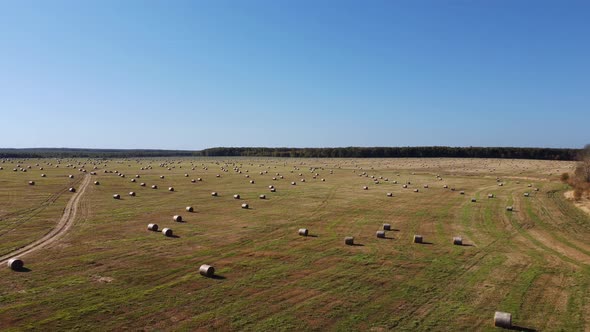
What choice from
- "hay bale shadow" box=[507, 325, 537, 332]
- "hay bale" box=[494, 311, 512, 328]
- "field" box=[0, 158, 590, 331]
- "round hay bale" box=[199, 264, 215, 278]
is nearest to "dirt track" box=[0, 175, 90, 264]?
"field" box=[0, 158, 590, 331]

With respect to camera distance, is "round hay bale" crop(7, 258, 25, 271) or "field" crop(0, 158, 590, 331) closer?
"field" crop(0, 158, 590, 331)

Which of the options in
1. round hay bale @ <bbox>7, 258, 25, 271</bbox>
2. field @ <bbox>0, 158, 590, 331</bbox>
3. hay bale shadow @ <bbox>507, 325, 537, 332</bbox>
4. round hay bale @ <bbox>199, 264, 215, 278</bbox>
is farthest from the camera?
round hay bale @ <bbox>199, 264, 215, 278</bbox>

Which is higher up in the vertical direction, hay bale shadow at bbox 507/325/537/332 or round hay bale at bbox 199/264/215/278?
round hay bale at bbox 199/264/215/278

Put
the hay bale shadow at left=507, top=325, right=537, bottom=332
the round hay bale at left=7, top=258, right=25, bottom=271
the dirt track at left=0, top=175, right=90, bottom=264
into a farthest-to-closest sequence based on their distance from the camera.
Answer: the dirt track at left=0, top=175, right=90, bottom=264 < the round hay bale at left=7, top=258, right=25, bottom=271 < the hay bale shadow at left=507, top=325, right=537, bottom=332

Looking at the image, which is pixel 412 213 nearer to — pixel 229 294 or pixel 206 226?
pixel 206 226

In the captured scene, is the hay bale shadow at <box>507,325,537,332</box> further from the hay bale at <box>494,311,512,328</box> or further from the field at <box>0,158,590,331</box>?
the field at <box>0,158,590,331</box>

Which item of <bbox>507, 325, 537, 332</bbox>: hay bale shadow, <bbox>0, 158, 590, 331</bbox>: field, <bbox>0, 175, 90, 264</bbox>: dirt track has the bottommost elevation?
<bbox>507, 325, 537, 332</bbox>: hay bale shadow

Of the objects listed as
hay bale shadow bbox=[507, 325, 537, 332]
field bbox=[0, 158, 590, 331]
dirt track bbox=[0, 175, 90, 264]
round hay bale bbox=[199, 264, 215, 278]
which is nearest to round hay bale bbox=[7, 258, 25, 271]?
field bbox=[0, 158, 590, 331]

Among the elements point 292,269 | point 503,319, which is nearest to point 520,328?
point 503,319
